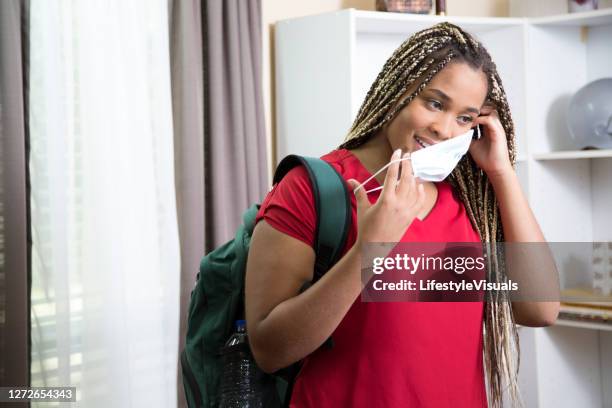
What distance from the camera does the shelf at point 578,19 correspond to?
252 centimetres

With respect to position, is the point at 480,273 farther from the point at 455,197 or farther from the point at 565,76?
the point at 565,76

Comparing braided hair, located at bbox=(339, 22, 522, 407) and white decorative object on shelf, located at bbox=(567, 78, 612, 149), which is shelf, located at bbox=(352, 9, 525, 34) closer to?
white decorative object on shelf, located at bbox=(567, 78, 612, 149)

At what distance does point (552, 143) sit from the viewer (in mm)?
2713

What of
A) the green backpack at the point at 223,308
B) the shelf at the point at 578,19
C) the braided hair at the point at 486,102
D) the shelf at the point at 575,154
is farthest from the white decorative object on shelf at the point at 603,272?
the green backpack at the point at 223,308

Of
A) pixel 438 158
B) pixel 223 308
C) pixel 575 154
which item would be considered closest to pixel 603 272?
pixel 575 154

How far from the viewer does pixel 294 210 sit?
104cm

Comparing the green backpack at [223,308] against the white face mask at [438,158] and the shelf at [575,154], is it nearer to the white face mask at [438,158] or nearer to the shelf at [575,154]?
the white face mask at [438,158]

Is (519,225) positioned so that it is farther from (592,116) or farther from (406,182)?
(592,116)

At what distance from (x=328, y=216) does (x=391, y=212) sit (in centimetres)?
13

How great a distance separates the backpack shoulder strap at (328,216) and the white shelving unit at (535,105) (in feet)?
4.30

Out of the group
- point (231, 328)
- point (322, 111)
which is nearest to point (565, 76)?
point (322, 111)

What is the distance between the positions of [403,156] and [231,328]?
16.1 inches

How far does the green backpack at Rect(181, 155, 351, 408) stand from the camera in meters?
1.08

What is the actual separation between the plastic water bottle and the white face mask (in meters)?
0.33
